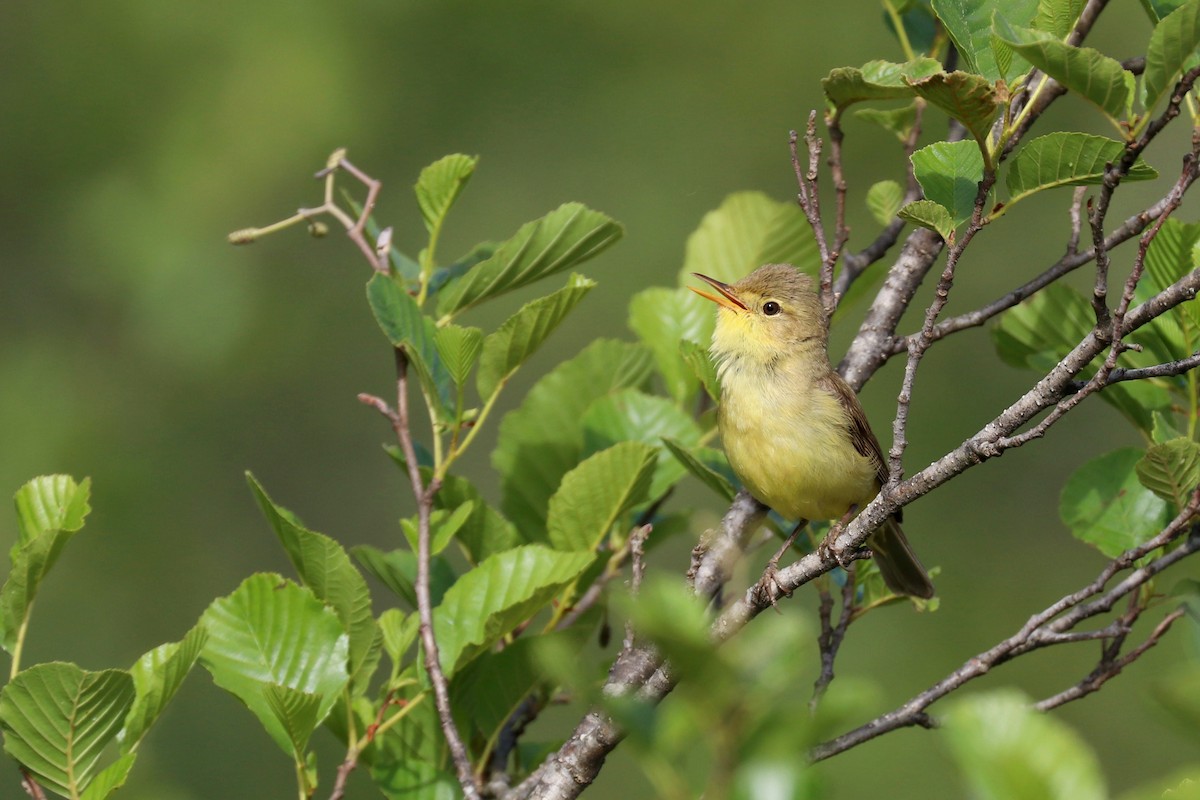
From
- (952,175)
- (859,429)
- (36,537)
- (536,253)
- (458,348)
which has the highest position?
(952,175)

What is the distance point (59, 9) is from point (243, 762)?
4780 mm

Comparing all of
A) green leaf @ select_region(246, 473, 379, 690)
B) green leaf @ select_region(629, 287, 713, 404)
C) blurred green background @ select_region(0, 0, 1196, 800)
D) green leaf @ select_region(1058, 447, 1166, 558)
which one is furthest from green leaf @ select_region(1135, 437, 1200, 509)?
blurred green background @ select_region(0, 0, 1196, 800)

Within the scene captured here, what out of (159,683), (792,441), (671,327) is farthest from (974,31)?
(159,683)

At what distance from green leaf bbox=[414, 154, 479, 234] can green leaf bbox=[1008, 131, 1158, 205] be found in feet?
3.51

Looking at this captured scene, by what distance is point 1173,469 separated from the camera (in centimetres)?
223

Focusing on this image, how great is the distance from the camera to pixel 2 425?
682cm

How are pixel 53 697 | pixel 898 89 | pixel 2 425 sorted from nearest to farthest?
pixel 53 697
pixel 898 89
pixel 2 425

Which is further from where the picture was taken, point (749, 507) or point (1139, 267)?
point (749, 507)

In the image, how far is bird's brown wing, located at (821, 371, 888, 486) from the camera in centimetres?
357

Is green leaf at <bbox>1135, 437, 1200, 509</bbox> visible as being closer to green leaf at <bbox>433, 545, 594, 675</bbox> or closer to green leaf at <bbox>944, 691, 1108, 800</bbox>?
green leaf at <bbox>433, 545, 594, 675</bbox>

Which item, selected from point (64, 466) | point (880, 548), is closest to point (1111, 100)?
point (880, 548)

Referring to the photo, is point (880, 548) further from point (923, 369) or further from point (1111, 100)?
point (923, 369)

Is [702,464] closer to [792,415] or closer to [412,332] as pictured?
[412,332]

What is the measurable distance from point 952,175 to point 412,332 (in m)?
1.04
